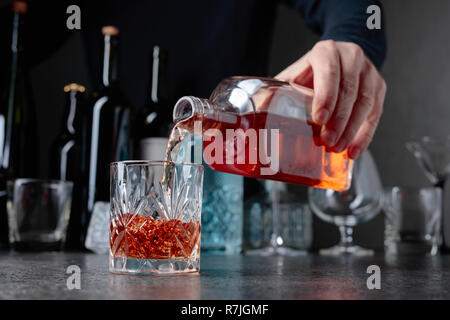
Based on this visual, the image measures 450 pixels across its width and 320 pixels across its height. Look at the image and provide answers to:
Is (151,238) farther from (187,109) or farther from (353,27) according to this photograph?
(353,27)

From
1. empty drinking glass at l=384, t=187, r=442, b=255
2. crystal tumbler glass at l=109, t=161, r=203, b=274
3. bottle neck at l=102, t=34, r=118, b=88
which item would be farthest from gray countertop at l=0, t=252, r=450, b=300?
empty drinking glass at l=384, t=187, r=442, b=255

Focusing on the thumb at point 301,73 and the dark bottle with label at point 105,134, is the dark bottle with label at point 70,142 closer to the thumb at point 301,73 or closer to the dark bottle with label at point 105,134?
the dark bottle with label at point 105,134

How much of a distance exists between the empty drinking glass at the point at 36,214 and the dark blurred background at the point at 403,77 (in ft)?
2.63

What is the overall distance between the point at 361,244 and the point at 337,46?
88 cm

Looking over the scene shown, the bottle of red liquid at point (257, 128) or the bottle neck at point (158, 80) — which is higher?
the bottle neck at point (158, 80)

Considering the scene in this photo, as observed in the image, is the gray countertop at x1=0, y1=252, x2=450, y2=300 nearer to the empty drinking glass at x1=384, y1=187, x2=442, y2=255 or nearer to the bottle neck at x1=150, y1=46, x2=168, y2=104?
the bottle neck at x1=150, y1=46, x2=168, y2=104

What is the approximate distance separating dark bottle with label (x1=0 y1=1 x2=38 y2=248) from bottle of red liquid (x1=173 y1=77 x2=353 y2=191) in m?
0.72

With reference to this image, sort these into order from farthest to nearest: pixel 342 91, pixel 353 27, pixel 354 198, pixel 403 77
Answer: pixel 403 77 < pixel 354 198 < pixel 353 27 < pixel 342 91

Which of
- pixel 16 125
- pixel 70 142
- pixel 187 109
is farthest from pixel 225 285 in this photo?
pixel 16 125

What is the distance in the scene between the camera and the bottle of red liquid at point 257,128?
76 cm

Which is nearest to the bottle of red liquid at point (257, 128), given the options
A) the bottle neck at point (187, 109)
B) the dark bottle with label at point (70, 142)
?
the bottle neck at point (187, 109)

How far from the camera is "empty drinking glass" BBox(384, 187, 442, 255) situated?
4.60 ft

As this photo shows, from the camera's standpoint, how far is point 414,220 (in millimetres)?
1416

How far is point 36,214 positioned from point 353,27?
0.76 metres
